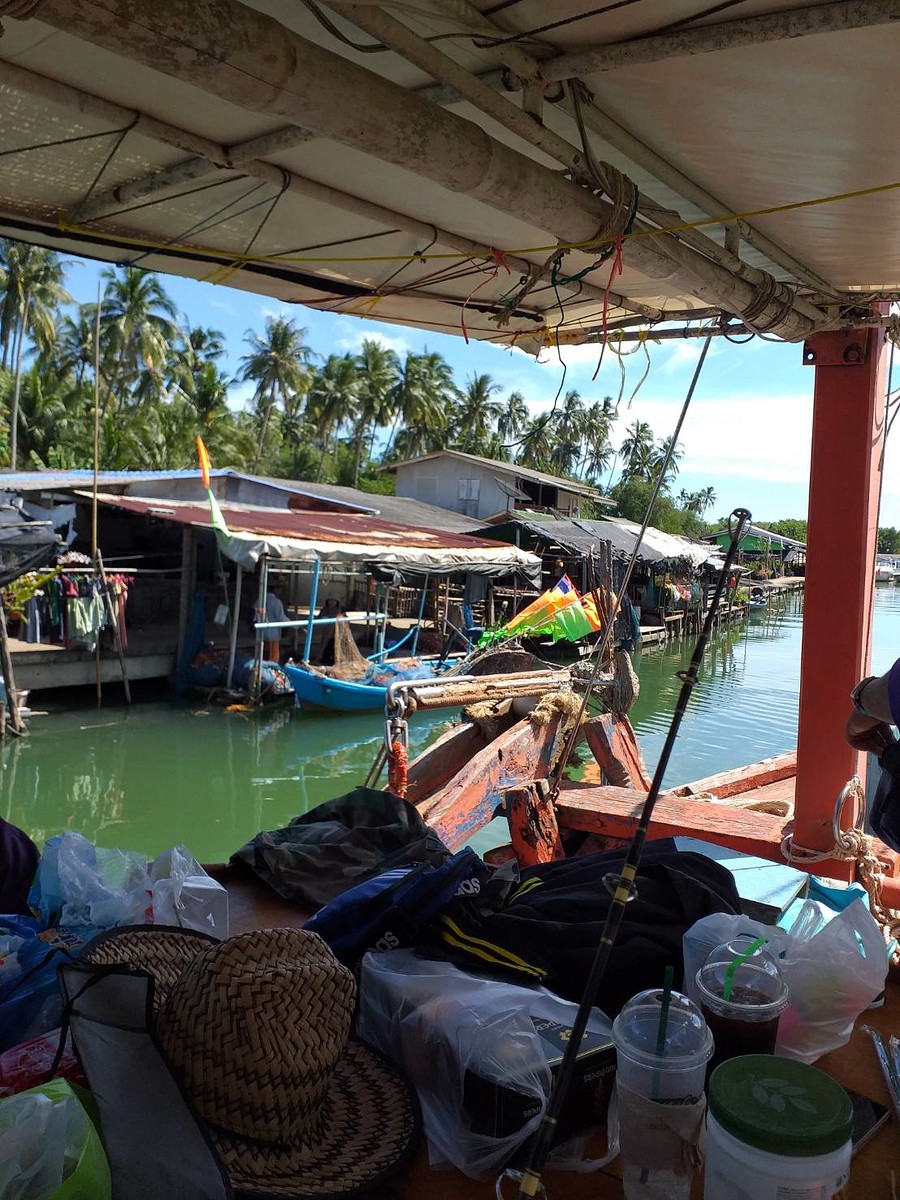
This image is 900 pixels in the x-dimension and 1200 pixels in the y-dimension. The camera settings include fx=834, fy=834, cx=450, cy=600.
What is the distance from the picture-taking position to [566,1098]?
1722mm

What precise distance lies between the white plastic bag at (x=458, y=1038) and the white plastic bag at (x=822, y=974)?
37 centimetres

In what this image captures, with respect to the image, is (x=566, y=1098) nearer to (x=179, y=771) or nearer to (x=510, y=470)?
(x=179, y=771)

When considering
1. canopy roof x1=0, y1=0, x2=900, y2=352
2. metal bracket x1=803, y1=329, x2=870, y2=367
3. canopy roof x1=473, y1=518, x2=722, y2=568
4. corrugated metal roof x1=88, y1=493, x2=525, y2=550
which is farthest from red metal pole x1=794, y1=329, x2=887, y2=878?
canopy roof x1=473, y1=518, x2=722, y2=568

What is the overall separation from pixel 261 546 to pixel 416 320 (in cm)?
1116

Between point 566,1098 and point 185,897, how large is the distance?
1.45 meters

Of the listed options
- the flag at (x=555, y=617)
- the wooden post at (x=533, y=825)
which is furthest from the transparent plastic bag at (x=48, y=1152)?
the flag at (x=555, y=617)

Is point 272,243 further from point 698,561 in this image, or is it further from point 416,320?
point 698,561

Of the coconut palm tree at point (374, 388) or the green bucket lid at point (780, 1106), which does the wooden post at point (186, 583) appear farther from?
the coconut palm tree at point (374, 388)

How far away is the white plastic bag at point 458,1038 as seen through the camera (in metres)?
1.71

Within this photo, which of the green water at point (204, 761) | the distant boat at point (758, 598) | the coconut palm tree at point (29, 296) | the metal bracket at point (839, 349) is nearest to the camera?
the metal bracket at point (839, 349)

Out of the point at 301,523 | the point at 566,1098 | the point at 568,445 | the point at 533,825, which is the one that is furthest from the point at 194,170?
the point at 568,445

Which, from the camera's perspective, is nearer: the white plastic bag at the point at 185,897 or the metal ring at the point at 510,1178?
the metal ring at the point at 510,1178

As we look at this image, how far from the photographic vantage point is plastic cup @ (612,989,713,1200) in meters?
1.54

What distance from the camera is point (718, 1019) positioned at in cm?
177
